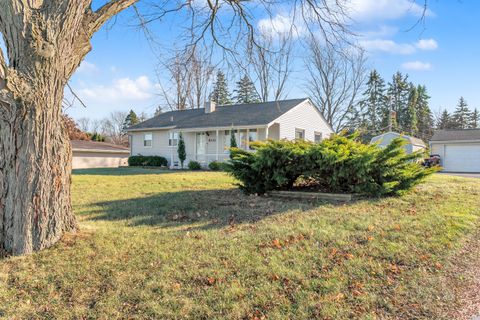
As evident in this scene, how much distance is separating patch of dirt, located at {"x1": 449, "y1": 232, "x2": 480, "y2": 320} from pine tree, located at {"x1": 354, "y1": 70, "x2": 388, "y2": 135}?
39.7 metres

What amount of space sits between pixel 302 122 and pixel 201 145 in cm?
706

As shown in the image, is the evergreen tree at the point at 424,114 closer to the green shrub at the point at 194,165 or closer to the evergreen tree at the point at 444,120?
the evergreen tree at the point at 444,120

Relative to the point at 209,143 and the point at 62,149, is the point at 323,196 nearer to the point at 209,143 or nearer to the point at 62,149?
the point at 62,149

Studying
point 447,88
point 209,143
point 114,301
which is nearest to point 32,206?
point 114,301

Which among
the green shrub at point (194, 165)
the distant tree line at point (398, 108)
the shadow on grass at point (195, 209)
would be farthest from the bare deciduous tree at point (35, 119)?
the distant tree line at point (398, 108)

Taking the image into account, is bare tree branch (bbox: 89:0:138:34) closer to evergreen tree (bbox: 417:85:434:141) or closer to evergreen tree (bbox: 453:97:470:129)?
evergreen tree (bbox: 417:85:434:141)

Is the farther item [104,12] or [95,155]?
[95,155]

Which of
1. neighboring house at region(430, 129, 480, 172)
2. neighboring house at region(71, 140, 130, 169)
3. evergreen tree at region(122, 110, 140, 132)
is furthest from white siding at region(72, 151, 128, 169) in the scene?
neighboring house at region(430, 129, 480, 172)

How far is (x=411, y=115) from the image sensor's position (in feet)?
149

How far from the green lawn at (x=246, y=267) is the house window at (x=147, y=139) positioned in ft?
62.6

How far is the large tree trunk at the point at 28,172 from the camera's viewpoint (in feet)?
12.2

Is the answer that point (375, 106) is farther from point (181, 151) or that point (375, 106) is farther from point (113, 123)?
point (113, 123)

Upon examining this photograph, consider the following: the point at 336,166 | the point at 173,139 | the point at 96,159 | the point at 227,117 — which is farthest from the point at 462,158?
the point at 96,159

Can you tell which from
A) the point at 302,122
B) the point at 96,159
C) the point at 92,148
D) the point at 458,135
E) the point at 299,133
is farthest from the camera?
the point at 96,159
